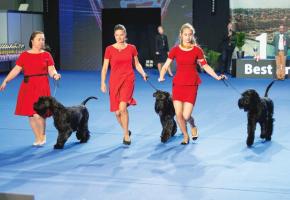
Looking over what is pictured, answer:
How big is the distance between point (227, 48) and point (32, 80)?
473 inches

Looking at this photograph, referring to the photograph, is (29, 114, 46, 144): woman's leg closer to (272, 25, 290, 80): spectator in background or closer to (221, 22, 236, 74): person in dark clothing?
(272, 25, 290, 80): spectator in background

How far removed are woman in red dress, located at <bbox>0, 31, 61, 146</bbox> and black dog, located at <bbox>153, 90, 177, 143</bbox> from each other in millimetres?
1303

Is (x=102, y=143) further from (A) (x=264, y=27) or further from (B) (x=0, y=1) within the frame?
(B) (x=0, y=1)

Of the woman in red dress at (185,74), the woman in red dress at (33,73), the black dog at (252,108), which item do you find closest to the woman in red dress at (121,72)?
the woman in red dress at (185,74)

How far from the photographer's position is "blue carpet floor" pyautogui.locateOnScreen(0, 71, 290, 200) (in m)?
5.09

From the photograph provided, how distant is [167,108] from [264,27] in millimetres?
12589

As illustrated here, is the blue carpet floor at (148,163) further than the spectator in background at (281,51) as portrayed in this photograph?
No

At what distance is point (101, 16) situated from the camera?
2052cm

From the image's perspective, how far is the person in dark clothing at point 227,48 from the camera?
1802cm

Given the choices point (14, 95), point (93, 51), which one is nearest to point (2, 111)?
point (14, 95)

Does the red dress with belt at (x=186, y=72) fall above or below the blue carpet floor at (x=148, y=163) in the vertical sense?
above

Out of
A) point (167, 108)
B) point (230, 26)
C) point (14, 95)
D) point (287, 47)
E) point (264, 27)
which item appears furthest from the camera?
point (264, 27)

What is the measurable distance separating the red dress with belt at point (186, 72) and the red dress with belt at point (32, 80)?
1579 millimetres

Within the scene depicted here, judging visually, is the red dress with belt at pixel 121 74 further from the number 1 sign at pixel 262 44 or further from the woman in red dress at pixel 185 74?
the number 1 sign at pixel 262 44
